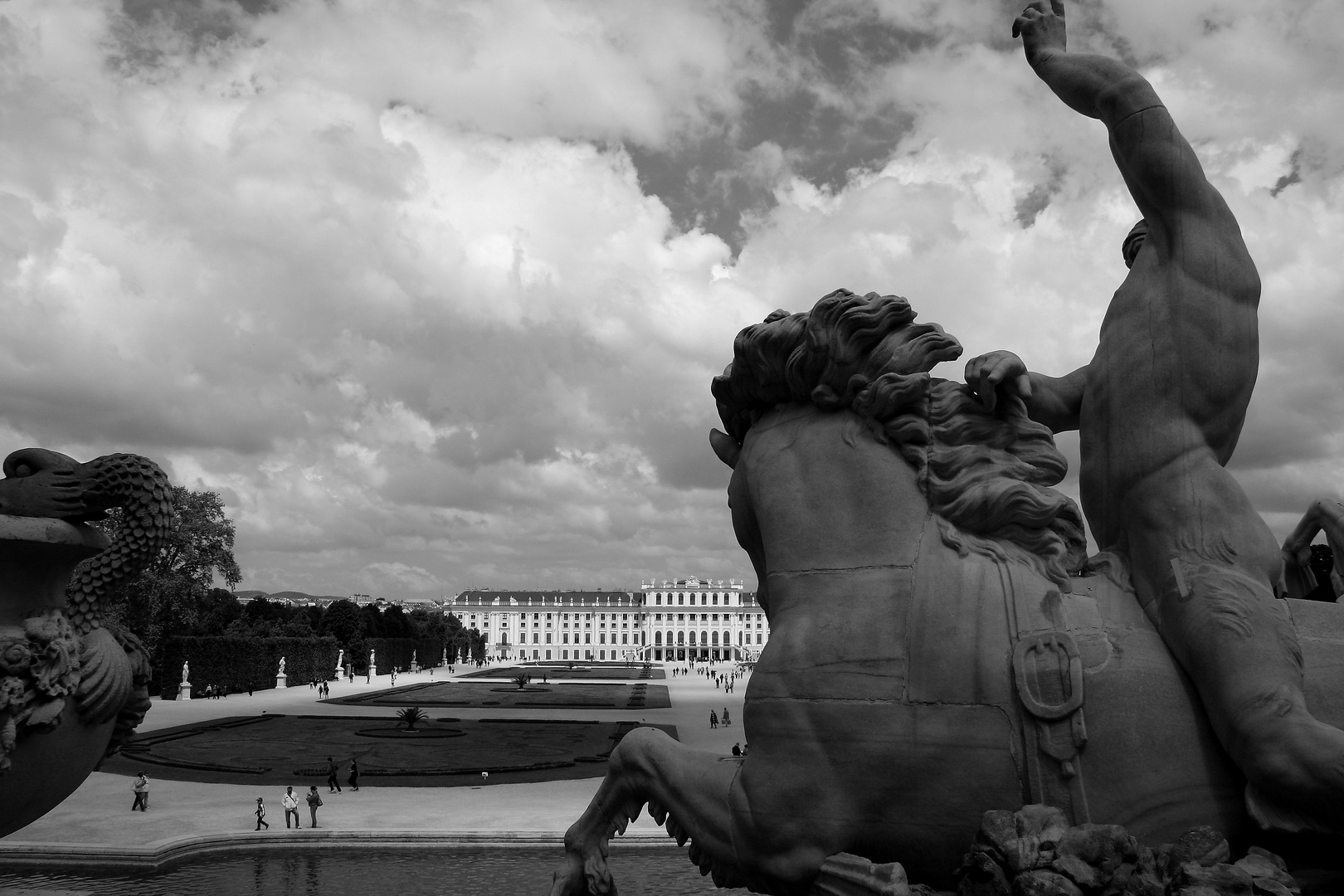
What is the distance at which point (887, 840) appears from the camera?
277cm

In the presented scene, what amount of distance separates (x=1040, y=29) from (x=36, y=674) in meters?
5.21

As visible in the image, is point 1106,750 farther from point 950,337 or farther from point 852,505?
point 950,337

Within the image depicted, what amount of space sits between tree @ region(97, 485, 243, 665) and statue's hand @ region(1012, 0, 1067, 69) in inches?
1559

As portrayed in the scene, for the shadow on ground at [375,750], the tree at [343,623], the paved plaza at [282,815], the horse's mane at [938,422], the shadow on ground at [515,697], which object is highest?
the horse's mane at [938,422]

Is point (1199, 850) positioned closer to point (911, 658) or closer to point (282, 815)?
point (911, 658)

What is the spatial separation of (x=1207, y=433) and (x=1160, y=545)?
36cm

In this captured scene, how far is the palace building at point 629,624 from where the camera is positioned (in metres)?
153

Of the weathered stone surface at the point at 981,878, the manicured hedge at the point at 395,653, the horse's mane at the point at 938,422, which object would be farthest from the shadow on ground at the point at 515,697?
the weathered stone surface at the point at 981,878

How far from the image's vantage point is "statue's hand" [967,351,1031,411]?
3.01 m

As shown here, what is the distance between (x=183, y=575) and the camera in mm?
40250

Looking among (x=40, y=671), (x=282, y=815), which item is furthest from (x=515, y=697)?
(x=40, y=671)

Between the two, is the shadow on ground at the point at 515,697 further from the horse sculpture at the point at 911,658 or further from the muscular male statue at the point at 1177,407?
the muscular male statue at the point at 1177,407

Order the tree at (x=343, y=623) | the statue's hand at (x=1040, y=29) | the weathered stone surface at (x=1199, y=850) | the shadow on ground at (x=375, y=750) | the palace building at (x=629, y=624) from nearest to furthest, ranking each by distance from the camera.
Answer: the weathered stone surface at (x=1199, y=850) < the statue's hand at (x=1040, y=29) < the shadow on ground at (x=375, y=750) < the tree at (x=343, y=623) < the palace building at (x=629, y=624)

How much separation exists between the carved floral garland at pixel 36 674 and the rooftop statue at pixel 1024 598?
321 cm
